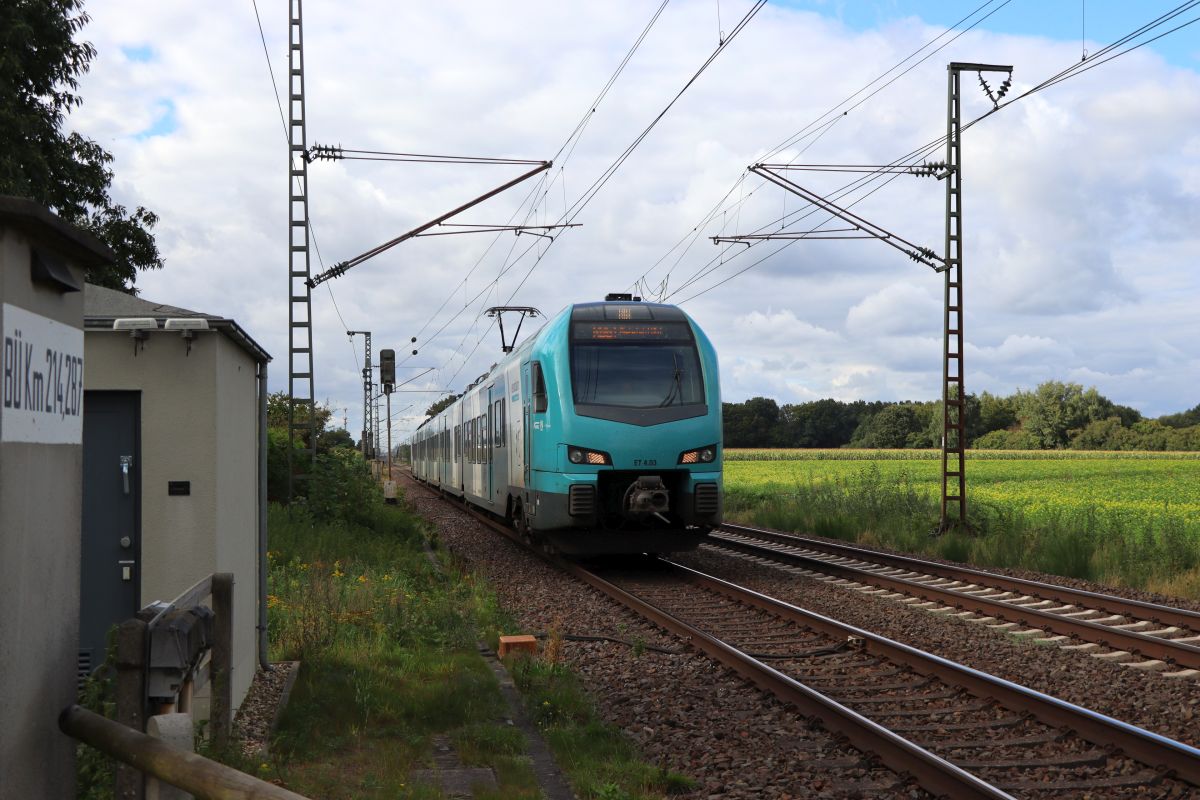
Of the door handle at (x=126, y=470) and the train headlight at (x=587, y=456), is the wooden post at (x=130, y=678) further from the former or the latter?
the train headlight at (x=587, y=456)

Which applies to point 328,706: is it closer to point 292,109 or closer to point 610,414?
point 610,414

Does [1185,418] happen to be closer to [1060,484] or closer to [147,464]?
[1060,484]

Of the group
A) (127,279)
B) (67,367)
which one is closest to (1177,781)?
(67,367)

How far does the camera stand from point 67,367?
136 inches

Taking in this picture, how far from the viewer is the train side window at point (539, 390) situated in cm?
1440

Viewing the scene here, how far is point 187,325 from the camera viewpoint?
609 centimetres

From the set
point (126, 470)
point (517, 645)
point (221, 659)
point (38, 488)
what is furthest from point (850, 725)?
point (38, 488)

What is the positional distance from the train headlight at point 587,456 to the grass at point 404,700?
86.3 inches

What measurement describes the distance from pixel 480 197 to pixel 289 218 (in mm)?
3264

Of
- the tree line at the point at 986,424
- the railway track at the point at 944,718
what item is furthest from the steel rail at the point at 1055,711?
the tree line at the point at 986,424

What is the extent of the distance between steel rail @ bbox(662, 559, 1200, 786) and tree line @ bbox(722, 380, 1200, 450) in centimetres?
8372

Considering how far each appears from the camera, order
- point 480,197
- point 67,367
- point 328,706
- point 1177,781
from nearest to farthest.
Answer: point 67,367 → point 1177,781 → point 328,706 → point 480,197

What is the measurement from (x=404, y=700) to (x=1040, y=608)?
7.20 metres

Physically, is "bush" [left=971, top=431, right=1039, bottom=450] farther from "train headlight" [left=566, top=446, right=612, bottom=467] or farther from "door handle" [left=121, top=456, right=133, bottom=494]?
"door handle" [left=121, top=456, right=133, bottom=494]
